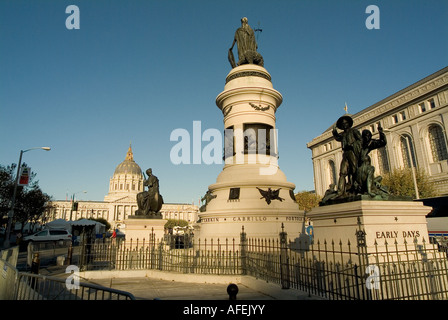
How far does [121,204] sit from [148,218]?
462ft

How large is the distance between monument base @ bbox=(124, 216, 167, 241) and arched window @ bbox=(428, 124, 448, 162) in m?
48.6

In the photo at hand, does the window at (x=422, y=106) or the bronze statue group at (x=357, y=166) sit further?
the window at (x=422, y=106)

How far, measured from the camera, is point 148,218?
13055 millimetres

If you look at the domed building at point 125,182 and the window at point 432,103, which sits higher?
the domed building at point 125,182

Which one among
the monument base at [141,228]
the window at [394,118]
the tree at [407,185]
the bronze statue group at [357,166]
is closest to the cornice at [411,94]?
the window at [394,118]

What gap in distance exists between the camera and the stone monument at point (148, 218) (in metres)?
12.9

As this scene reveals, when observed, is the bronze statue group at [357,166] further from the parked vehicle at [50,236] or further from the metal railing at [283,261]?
the parked vehicle at [50,236]

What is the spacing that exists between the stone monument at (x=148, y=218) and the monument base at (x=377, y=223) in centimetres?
802

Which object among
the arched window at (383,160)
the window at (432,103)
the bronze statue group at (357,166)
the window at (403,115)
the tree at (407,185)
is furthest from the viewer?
the arched window at (383,160)

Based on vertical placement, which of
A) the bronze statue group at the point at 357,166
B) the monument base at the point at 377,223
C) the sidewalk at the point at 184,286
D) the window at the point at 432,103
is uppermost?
the window at the point at 432,103

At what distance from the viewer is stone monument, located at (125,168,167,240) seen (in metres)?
12.9

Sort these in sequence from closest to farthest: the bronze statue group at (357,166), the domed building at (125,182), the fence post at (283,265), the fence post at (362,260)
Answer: the fence post at (362,260) → the fence post at (283,265) → the bronze statue group at (357,166) → the domed building at (125,182)
